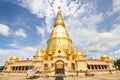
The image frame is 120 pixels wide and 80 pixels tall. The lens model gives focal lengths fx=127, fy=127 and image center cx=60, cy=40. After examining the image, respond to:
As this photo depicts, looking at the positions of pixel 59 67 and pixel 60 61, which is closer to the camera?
pixel 59 67

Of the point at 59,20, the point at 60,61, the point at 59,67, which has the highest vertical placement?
the point at 59,20

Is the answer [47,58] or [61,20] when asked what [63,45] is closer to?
[47,58]

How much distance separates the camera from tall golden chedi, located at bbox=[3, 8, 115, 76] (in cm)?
4319

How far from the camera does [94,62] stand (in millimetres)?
50875

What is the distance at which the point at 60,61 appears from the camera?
43812mm

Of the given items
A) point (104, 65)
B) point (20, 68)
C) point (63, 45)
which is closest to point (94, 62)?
point (104, 65)

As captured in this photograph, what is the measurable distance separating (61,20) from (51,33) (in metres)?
8.24

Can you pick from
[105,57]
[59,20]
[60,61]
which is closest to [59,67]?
[60,61]

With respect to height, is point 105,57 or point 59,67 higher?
point 105,57

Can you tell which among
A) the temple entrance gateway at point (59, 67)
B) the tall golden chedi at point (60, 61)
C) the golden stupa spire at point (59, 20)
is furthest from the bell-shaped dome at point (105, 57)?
the golden stupa spire at point (59, 20)

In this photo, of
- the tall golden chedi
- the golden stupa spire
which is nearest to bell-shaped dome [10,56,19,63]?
the tall golden chedi

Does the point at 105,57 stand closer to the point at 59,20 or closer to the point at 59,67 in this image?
the point at 59,67

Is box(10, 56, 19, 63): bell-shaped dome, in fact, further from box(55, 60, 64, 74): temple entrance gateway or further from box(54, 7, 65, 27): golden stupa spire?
box(54, 7, 65, 27): golden stupa spire

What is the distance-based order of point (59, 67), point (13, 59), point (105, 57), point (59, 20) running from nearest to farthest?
point (59, 67) < point (13, 59) < point (105, 57) < point (59, 20)
